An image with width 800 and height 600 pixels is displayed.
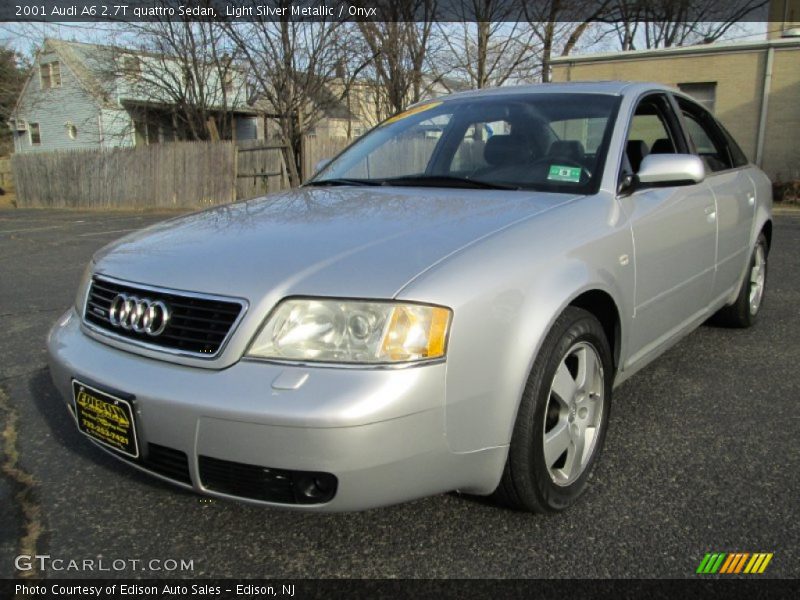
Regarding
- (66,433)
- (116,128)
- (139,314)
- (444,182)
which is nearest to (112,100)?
(116,128)

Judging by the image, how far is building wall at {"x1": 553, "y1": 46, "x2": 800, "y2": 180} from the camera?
14602 mm

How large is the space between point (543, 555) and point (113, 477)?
165 cm

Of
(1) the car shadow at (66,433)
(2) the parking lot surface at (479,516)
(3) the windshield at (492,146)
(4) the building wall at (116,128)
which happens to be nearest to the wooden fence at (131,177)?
(4) the building wall at (116,128)

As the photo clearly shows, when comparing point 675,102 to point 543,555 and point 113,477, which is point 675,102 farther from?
point 113,477

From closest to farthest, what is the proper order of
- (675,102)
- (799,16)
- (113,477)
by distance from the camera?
(113,477) → (675,102) → (799,16)

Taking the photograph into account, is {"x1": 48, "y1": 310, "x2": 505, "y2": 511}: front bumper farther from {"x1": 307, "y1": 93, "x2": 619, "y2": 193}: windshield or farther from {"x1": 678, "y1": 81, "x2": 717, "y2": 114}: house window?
{"x1": 678, "y1": 81, "x2": 717, "y2": 114}: house window

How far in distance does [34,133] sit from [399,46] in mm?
21899

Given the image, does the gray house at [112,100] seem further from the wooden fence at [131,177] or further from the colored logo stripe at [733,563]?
the colored logo stripe at [733,563]

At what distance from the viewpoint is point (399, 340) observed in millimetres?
1733

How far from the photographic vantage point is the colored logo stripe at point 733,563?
75.4 inches

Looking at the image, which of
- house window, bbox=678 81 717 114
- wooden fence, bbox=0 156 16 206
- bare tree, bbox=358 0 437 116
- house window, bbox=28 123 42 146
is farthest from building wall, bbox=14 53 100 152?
house window, bbox=678 81 717 114

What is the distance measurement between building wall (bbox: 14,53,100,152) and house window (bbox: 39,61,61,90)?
0.24 m

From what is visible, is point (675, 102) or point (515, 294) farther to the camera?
point (675, 102)

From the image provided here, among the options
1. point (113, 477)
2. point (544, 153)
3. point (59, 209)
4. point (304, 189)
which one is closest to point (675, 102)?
point (544, 153)
